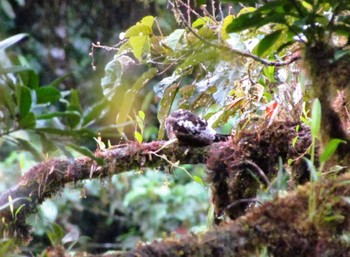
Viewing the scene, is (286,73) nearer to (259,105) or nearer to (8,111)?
(259,105)

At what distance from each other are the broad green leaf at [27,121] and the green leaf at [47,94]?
1.1 inches

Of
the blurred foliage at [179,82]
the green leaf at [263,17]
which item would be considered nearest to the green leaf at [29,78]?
the blurred foliage at [179,82]

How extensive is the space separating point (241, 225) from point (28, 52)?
9.98 ft

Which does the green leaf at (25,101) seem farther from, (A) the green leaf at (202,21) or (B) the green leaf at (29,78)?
(A) the green leaf at (202,21)

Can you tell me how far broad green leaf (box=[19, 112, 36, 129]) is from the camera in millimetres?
636

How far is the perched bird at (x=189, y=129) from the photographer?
121 centimetres

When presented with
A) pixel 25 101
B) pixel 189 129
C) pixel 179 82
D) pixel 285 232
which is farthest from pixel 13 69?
pixel 179 82

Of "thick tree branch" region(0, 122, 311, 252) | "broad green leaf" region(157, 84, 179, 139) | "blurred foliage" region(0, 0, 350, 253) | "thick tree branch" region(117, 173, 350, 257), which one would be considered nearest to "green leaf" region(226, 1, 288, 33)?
"blurred foliage" region(0, 0, 350, 253)

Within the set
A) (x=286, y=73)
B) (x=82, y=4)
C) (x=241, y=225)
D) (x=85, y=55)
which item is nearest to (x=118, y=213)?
(x=85, y=55)

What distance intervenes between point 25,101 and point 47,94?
0.03 meters

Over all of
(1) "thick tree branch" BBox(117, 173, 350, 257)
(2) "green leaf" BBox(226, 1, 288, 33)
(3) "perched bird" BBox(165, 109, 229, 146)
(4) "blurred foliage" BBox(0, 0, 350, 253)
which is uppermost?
(2) "green leaf" BBox(226, 1, 288, 33)

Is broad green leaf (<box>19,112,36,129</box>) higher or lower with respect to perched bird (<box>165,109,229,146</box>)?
higher

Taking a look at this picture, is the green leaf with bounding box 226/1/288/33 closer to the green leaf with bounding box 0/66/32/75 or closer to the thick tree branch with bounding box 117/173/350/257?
the thick tree branch with bounding box 117/173/350/257

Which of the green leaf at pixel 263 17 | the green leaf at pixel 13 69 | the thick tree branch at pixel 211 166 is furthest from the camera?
the thick tree branch at pixel 211 166
